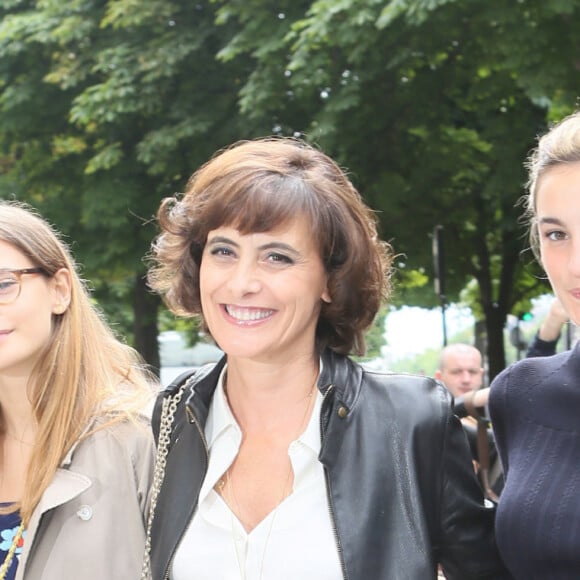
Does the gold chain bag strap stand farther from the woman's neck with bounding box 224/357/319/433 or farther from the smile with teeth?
the smile with teeth

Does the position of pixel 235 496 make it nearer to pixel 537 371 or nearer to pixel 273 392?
pixel 273 392

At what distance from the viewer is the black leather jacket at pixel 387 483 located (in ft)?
9.18

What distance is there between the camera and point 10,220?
11.2ft

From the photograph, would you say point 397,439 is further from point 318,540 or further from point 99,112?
point 99,112

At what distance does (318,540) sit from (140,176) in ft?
31.3

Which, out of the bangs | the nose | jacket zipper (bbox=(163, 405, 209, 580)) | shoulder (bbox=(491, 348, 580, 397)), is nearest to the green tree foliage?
shoulder (bbox=(491, 348, 580, 397))

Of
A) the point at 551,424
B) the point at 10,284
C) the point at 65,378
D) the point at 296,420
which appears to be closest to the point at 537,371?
the point at 551,424

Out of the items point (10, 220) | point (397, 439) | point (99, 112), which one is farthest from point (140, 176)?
point (397, 439)

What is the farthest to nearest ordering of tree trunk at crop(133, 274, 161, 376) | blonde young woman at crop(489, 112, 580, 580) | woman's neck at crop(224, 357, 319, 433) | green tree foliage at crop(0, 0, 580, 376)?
tree trunk at crop(133, 274, 161, 376) < green tree foliage at crop(0, 0, 580, 376) < woman's neck at crop(224, 357, 319, 433) < blonde young woman at crop(489, 112, 580, 580)

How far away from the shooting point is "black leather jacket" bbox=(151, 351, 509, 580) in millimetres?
2797

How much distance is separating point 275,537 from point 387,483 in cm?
34

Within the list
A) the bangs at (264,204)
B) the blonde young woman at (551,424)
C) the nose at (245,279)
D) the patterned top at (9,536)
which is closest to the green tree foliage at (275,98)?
the blonde young woman at (551,424)

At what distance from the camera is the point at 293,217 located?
9.90 ft

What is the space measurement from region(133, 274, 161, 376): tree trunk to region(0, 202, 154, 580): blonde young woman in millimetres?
11020
